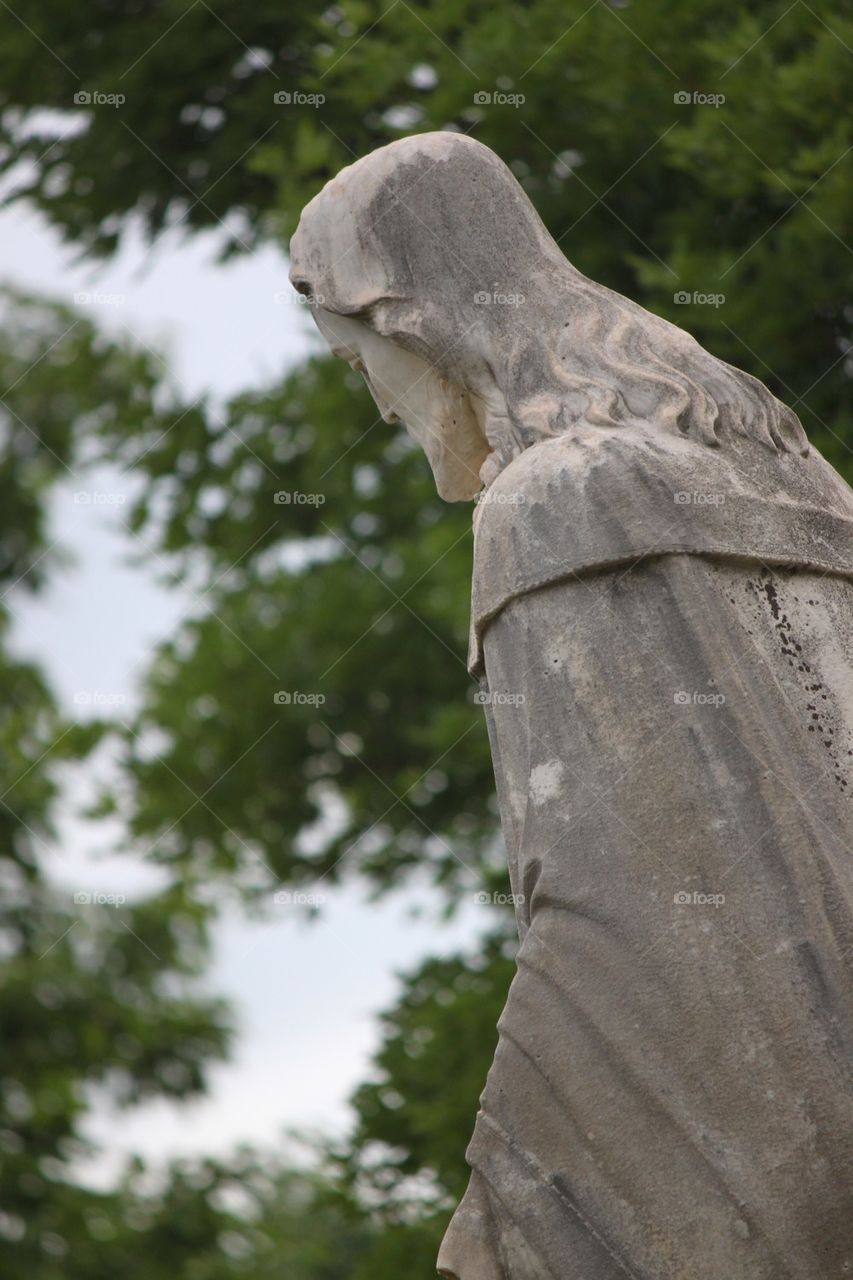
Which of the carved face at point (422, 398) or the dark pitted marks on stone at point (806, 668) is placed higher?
the dark pitted marks on stone at point (806, 668)

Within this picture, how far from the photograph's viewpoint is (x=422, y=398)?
377 cm

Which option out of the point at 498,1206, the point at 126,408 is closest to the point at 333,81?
the point at 126,408

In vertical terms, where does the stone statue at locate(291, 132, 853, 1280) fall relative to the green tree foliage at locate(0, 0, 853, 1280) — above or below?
above

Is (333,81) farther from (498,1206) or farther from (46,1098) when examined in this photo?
(46,1098)

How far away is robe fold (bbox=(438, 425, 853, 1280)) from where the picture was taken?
115 inches

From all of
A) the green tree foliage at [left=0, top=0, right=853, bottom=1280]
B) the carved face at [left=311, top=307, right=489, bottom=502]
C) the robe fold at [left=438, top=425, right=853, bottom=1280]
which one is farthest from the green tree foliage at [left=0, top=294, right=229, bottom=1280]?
the robe fold at [left=438, top=425, right=853, bottom=1280]

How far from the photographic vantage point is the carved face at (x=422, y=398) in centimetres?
374

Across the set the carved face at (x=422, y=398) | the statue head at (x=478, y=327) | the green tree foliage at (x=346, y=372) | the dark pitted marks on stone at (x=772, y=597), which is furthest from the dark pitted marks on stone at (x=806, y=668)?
the green tree foliage at (x=346, y=372)

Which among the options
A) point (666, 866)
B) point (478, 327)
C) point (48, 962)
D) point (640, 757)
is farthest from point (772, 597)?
point (48, 962)

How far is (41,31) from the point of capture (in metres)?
10.1

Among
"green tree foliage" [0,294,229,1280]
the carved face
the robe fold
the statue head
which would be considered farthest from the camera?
"green tree foliage" [0,294,229,1280]

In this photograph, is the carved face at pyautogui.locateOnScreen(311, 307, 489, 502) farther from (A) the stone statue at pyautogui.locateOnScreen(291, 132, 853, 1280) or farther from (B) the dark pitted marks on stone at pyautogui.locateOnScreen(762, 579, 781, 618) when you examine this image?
(B) the dark pitted marks on stone at pyautogui.locateOnScreen(762, 579, 781, 618)

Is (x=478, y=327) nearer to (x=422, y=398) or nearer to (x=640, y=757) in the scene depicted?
(x=422, y=398)

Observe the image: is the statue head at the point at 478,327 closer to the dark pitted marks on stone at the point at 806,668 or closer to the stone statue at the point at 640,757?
the stone statue at the point at 640,757
